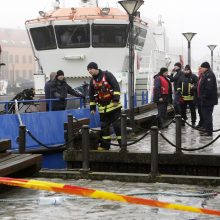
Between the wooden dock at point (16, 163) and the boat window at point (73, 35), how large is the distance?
402 inches

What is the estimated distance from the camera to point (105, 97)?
392 inches

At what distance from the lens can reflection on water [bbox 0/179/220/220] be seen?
5.98 meters

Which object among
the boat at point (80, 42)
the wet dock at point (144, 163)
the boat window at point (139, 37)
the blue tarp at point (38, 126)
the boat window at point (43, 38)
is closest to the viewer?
the wet dock at point (144, 163)

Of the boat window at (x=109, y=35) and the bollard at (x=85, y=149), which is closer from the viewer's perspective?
the bollard at (x=85, y=149)

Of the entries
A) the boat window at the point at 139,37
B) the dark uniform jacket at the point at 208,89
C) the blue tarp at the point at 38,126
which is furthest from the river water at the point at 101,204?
the boat window at the point at 139,37

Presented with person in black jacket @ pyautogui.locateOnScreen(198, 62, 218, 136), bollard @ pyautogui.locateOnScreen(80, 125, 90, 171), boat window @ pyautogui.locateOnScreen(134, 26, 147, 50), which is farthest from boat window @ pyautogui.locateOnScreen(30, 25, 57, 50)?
bollard @ pyautogui.locateOnScreen(80, 125, 90, 171)

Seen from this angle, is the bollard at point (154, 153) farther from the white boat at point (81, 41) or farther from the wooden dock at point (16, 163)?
the white boat at point (81, 41)

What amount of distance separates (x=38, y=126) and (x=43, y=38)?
8.04 m

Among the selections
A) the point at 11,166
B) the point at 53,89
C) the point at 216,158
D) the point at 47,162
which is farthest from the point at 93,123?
the point at 11,166

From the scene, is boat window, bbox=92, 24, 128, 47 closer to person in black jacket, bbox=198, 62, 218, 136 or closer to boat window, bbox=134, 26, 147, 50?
boat window, bbox=134, 26, 147, 50

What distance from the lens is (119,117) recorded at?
1020 cm

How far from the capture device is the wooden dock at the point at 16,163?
7.27 meters

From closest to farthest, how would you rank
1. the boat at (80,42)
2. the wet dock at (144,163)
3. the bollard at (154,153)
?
the bollard at (154,153) < the wet dock at (144,163) < the boat at (80,42)

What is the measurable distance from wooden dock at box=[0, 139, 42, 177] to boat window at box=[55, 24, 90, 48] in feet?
33.5
